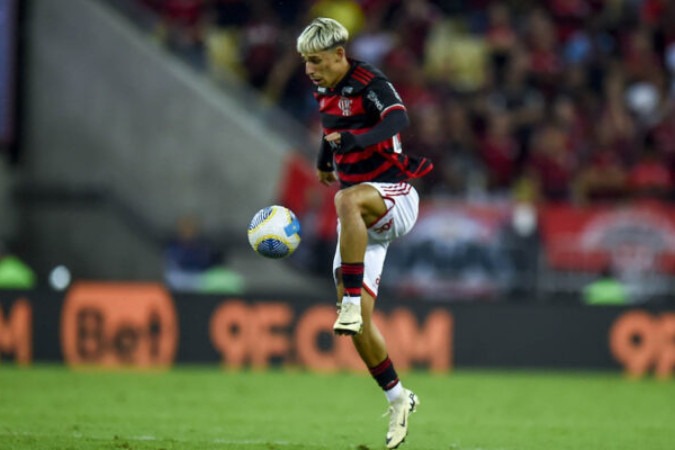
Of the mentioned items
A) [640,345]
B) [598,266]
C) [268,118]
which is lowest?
[640,345]

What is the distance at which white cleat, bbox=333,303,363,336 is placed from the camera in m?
7.96

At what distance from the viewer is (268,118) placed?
18.7 metres

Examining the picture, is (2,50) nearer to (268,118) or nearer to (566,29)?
(268,118)

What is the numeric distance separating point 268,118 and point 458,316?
4732mm

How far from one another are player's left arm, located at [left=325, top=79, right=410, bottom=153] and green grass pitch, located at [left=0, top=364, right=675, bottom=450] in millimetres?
1989

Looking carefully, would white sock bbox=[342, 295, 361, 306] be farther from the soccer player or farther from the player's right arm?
the player's right arm

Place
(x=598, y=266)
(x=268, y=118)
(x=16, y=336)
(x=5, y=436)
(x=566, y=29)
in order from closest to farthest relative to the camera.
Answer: (x=5, y=436) → (x=16, y=336) → (x=598, y=266) → (x=268, y=118) → (x=566, y=29)

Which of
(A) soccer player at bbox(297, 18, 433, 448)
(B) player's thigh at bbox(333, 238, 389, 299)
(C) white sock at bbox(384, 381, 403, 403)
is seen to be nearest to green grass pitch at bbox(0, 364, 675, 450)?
(C) white sock at bbox(384, 381, 403, 403)

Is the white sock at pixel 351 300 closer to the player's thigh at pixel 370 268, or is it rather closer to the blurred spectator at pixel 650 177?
the player's thigh at pixel 370 268

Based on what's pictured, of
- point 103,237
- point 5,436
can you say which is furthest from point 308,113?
point 5,436

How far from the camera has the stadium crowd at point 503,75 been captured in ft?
57.3

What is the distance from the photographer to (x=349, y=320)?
799 cm

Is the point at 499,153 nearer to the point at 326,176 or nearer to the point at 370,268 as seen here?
the point at 326,176

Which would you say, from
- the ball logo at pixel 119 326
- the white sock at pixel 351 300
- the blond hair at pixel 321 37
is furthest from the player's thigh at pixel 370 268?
the ball logo at pixel 119 326
